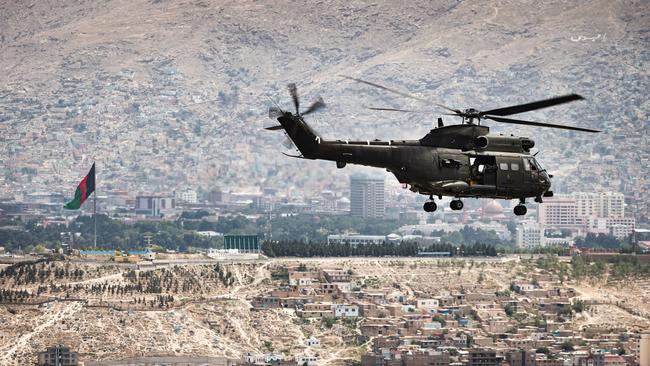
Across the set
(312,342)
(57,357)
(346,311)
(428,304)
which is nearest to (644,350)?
(428,304)

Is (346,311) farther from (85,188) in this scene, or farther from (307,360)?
(85,188)

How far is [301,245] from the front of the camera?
512ft

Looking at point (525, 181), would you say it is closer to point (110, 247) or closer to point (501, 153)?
point (501, 153)

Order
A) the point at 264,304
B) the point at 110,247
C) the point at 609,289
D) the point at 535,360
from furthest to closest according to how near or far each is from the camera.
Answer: the point at 110,247 → the point at 609,289 → the point at 264,304 → the point at 535,360

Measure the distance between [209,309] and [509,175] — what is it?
74.2m

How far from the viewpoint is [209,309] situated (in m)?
131

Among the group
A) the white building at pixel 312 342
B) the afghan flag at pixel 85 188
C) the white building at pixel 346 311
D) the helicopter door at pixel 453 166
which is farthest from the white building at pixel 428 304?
the helicopter door at pixel 453 166

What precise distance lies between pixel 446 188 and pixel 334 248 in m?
98.8

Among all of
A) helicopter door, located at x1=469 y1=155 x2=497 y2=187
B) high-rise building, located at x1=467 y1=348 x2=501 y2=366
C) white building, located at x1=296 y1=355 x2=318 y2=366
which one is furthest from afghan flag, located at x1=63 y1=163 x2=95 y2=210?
helicopter door, located at x1=469 y1=155 x2=497 y2=187

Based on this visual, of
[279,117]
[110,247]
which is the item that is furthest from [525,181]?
[110,247]

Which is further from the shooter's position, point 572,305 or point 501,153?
point 572,305

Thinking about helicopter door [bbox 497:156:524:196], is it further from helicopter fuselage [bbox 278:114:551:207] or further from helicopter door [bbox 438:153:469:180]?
helicopter door [bbox 438:153:469:180]

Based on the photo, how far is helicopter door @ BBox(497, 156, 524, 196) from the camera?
2293 inches

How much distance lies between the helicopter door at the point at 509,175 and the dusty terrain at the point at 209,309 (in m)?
63.8
